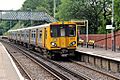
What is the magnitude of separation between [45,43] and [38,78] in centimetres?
1059

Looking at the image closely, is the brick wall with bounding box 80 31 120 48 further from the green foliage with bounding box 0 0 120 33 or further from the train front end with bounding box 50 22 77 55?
the train front end with bounding box 50 22 77 55

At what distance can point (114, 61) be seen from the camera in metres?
19.8

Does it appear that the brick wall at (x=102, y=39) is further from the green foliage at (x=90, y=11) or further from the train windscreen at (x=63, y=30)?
the train windscreen at (x=63, y=30)

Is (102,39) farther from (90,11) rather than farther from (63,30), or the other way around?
(90,11)

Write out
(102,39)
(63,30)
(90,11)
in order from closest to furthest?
1. (63,30)
2. (102,39)
3. (90,11)

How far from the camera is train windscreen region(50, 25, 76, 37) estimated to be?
26.1 metres

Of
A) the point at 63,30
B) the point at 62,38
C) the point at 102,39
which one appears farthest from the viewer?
the point at 102,39

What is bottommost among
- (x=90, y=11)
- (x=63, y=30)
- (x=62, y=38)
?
(x=62, y=38)

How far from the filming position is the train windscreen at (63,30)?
2612cm

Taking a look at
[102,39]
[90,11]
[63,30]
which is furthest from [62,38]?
[90,11]

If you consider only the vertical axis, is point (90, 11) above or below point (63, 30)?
above

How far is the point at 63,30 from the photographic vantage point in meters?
26.3

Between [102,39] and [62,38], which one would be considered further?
[102,39]

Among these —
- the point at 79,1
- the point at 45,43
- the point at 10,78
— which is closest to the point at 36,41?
the point at 45,43
